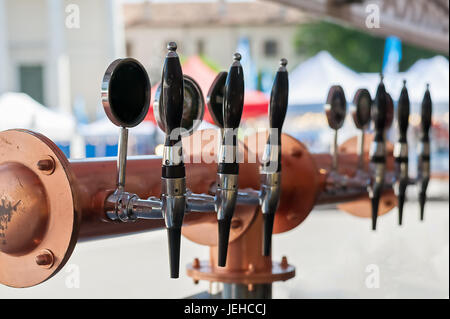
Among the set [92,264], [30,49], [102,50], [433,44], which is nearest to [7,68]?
[30,49]

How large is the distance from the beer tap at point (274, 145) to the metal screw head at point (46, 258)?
0.86 ft

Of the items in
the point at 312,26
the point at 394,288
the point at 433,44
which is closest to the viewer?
the point at 394,288

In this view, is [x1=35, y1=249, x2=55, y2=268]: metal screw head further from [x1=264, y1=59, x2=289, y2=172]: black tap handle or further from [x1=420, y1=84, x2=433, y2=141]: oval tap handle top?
[x1=420, y1=84, x2=433, y2=141]: oval tap handle top

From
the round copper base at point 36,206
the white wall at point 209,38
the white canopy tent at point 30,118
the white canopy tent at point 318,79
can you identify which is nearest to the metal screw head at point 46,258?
the round copper base at point 36,206

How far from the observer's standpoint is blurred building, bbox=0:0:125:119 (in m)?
12.8

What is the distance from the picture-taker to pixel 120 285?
136 cm

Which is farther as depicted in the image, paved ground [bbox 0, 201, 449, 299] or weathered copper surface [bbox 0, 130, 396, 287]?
paved ground [bbox 0, 201, 449, 299]

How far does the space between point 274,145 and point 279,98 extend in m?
0.06

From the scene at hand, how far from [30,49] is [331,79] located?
8.00 meters

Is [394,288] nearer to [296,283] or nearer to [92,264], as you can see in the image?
[296,283]

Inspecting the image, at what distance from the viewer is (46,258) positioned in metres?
0.66

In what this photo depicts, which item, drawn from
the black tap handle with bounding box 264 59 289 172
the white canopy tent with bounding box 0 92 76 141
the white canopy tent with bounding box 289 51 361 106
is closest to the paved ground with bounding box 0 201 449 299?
the black tap handle with bounding box 264 59 289 172

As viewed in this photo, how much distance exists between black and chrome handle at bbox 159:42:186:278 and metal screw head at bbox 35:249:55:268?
124 millimetres

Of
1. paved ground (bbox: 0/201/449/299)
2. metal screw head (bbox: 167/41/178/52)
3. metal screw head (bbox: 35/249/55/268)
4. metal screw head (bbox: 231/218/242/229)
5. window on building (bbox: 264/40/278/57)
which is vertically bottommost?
paved ground (bbox: 0/201/449/299)
